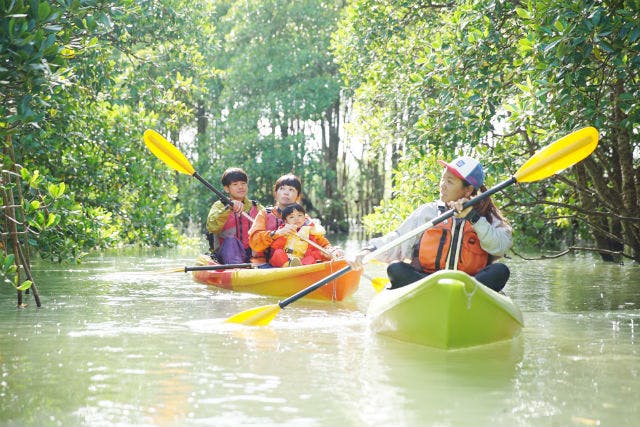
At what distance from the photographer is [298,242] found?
8.50m

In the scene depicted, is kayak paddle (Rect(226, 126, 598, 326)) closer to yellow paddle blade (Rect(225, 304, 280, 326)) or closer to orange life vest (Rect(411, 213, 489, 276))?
yellow paddle blade (Rect(225, 304, 280, 326))

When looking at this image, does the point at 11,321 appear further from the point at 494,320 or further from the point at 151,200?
the point at 151,200

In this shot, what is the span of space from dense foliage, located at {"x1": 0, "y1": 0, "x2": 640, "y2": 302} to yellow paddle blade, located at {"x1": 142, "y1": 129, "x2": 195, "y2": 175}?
850 millimetres

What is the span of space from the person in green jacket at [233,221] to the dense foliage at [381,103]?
1.10m

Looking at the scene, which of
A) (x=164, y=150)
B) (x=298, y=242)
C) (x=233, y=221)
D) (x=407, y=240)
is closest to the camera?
(x=407, y=240)

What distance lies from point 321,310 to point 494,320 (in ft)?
7.79

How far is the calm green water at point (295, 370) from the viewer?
362cm

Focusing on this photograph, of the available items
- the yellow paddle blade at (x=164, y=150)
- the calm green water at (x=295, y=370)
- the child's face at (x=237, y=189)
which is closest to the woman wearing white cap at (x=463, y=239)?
the calm green water at (x=295, y=370)

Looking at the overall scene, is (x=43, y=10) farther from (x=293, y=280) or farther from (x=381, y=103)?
(x=381, y=103)

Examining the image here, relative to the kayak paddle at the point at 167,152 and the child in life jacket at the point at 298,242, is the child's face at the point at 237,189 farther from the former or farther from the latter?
the child in life jacket at the point at 298,242

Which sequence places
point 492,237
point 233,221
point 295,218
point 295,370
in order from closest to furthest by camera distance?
point 295,370, point 492,237, point 295,218, point 233,221

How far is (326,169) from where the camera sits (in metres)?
29.1

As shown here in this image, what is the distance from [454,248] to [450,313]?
2.73 ft

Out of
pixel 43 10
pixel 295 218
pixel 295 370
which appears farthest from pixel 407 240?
pixel 43 10
